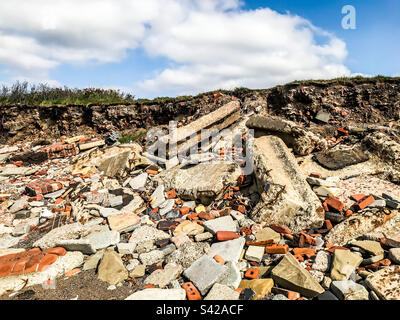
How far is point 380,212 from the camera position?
287cm

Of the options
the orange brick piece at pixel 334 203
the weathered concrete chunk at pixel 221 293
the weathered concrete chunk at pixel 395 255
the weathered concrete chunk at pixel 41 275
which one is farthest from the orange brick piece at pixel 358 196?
the weathered concrete chunk at pixel 41 275

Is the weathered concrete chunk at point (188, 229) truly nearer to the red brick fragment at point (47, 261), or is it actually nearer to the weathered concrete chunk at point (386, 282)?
the red brick fragment at point (47, 261)

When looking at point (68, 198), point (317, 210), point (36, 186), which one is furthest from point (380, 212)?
point (36, 186)

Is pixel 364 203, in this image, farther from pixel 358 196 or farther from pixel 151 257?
pixel 151 257

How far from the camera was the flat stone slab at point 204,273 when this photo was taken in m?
2.24

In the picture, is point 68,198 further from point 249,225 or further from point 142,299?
point 249,225

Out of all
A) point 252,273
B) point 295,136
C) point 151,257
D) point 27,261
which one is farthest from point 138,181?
point 295,136

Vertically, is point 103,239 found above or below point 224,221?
below

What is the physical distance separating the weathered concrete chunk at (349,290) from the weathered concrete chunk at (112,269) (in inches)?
78.0

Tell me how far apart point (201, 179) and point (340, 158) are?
247cm

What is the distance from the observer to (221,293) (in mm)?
2119

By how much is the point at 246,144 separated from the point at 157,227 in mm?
2355

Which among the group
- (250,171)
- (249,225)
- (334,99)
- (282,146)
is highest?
(334,99)

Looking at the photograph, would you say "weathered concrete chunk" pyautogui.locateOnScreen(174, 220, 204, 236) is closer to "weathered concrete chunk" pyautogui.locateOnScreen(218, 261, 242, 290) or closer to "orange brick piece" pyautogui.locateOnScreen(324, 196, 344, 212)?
"weathered concrete chunk" pyautogui.locateOnScreen(218, 261, 242, 290)
